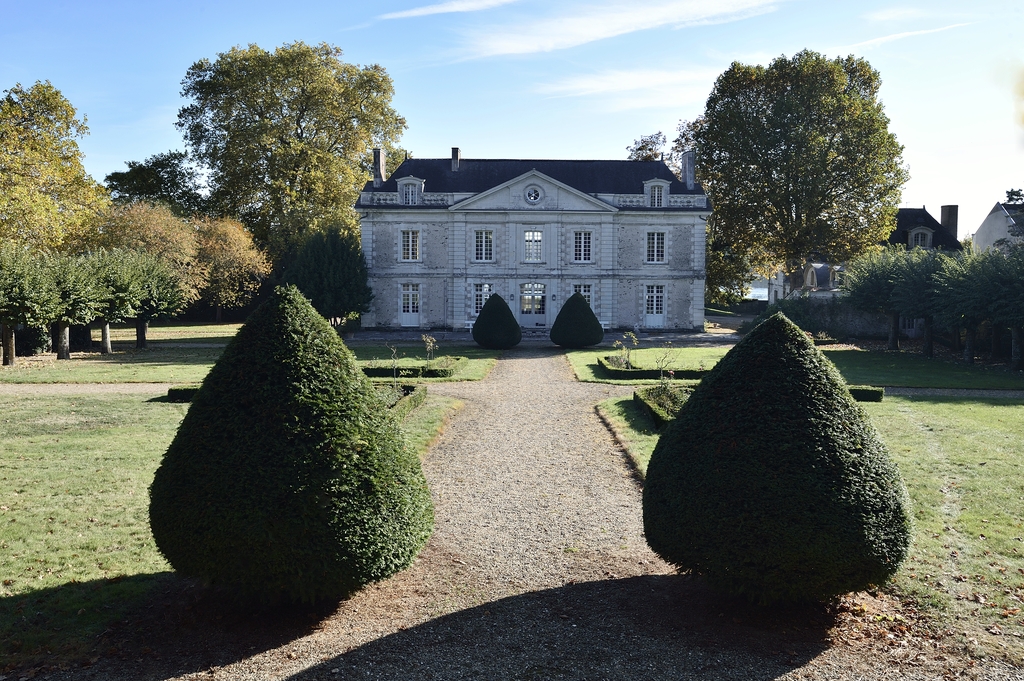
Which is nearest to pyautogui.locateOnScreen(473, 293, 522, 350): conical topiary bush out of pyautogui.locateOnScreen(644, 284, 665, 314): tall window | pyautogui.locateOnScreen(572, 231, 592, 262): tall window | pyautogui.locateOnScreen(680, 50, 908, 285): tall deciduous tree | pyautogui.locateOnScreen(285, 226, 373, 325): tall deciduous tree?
pyautogui.locateOnScreen(285, 226, 373, 325): tall deciduous tree

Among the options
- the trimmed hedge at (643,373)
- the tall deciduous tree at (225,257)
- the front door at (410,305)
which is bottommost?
the trimmed hedge at (643,373)

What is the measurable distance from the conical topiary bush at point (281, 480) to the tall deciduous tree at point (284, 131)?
131 ft

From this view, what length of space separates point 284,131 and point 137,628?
144ft

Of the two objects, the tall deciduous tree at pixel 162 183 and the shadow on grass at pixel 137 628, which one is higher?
the tall deciduous tree at pixel 162 183

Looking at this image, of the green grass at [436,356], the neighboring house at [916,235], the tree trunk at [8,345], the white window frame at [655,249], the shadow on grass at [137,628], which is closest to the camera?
the shadow on grass at [137,628]

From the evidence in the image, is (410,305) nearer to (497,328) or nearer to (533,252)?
(533,252)

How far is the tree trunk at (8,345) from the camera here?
2420 cm

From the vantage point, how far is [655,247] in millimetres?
40688

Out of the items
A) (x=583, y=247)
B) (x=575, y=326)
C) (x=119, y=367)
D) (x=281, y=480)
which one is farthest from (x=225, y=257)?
(x=281, y=480)

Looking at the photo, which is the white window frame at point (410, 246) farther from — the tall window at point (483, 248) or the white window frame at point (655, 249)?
the white window frame at point (655, 249)

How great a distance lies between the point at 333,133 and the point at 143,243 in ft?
49.1

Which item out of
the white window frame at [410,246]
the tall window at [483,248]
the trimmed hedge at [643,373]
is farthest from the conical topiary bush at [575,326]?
A: the white window frame at [410,246]

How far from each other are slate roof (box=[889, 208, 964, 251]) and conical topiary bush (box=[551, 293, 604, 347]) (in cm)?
2752

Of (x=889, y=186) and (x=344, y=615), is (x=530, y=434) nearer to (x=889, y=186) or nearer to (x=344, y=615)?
(x=344, y=615)
